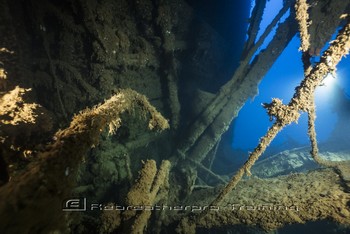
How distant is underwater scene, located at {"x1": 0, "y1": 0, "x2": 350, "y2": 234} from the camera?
1.74 metres

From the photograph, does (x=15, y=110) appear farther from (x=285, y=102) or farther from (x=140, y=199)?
(x=285, y=102)

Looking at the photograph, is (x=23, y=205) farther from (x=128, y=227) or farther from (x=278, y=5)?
(x=278, y=5)

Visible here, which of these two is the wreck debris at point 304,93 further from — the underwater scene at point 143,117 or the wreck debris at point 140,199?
the wreck debris at point 140,199

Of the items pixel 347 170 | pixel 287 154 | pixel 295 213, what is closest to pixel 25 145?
pixel 295 213

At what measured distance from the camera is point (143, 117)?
3.87 meters

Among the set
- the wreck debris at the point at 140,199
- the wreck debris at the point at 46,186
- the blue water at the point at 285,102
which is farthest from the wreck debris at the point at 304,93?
the blue water at the point at 285,102

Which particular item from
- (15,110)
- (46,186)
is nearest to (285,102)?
(15,110)

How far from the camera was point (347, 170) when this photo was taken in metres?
3.67

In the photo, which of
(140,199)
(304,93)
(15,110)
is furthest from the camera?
(140,199)

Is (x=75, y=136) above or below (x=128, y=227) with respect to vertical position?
above

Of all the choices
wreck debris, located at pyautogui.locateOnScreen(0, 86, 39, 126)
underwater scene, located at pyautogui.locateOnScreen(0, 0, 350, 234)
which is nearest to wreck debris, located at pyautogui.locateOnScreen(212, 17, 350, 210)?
underwater scene, located at pyautogui.locateOnScreen(0, 0, 350, 234)

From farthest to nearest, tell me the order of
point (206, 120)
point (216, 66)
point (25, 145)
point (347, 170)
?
1. point (216, 66)
2. point (206, 120)
3. point (347, 170)
4. point (25, 145)

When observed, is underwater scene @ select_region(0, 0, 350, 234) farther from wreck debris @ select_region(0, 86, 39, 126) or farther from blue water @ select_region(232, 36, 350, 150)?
blue water @ select_region(232, 36, 350, 150)

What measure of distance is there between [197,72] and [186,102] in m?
0.94
